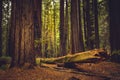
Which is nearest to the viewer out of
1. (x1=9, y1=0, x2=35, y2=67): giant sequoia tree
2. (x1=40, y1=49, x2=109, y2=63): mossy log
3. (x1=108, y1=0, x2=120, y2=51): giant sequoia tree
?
(x1=9, y1=0, x2=35, y2=67): giant sequoia tree

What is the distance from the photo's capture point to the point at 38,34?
16.4 m

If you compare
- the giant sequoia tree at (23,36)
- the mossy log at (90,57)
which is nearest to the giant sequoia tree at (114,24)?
the mossy log at (90,57)

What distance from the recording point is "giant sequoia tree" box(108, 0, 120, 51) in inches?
438

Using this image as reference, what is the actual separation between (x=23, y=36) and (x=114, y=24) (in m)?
6.24

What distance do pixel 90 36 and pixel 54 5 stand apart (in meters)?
15.1

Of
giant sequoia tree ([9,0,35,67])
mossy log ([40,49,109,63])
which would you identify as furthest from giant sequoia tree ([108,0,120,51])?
giant sequoia tree ([9,0,35,67])

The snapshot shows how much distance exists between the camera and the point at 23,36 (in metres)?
7.29

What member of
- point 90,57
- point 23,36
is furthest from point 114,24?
point 23,36

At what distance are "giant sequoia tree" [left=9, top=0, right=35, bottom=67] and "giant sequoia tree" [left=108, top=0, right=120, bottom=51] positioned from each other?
570cm

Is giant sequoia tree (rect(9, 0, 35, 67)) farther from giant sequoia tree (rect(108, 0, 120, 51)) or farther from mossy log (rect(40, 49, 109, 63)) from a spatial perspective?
giant sequoia tree (rect(108, 0, 120, 51))

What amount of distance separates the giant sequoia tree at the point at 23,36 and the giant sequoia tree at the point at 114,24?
5696 mm

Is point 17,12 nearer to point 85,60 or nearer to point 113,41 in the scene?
point 85,60

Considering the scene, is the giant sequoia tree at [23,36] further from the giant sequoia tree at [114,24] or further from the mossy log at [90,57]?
the giant sequoia tree at [114,24]

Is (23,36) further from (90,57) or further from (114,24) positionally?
(114,24)
